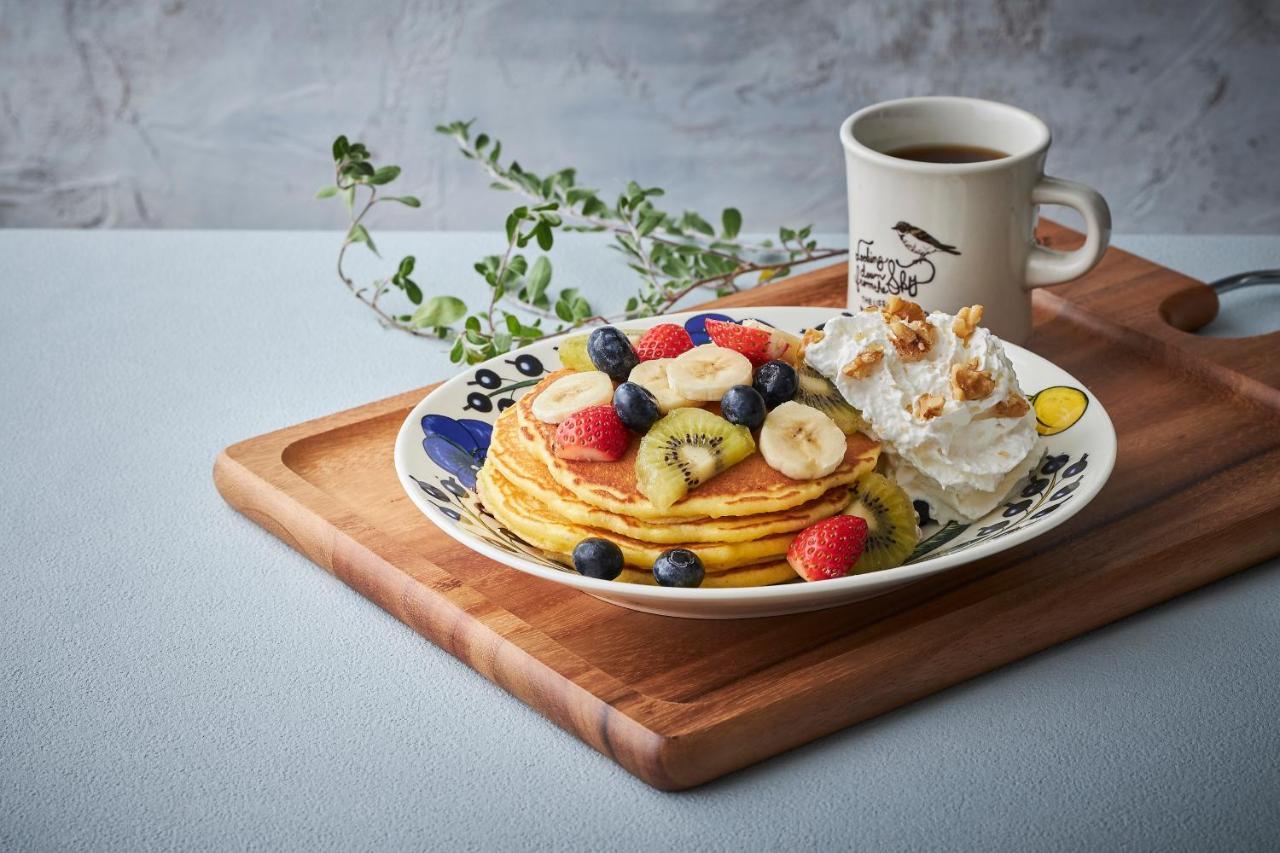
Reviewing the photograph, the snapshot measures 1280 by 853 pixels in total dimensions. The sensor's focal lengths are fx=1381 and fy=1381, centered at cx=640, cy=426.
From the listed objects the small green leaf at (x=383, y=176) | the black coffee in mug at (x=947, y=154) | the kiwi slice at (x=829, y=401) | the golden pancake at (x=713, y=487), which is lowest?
the golden pancake at (x=713, y=487)

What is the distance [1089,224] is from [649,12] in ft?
3.96

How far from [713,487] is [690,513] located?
0.12ft

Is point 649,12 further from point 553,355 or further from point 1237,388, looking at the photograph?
point 1237,388

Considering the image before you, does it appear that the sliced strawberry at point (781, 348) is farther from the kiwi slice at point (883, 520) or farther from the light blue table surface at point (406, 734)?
the light blue table surface at point (406, 734)

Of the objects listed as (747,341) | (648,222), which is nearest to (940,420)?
(747,341)

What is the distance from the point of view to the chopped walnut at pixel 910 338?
1.49 meters

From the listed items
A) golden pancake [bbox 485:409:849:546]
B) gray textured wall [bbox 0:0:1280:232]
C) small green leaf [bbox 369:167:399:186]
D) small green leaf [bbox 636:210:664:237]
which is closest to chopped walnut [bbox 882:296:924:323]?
golden pancake [bbox 485:409:849:546]

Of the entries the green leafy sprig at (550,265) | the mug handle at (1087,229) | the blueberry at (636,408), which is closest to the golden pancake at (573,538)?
the blueberry at (636,408)

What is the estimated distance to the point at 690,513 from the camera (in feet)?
4.42

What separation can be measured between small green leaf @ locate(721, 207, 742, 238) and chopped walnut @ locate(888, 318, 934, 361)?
34.0 inches

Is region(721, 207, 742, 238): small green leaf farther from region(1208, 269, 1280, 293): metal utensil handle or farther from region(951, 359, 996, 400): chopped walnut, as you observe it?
region(951, 359, 996, 400): chopped walnut

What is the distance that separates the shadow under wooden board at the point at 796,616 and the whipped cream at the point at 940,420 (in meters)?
0.09

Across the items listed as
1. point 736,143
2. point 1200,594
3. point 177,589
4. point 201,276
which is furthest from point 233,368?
point 1200,594

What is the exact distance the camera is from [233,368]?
7.21 feet
